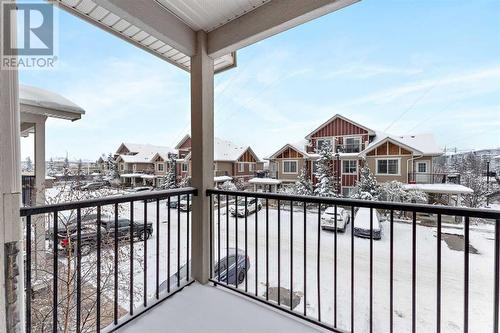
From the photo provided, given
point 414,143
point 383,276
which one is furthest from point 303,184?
point 383,276

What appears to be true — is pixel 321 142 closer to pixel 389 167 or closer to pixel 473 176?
pixel 389 167

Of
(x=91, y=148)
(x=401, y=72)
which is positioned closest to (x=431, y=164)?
(x=401, y=72)

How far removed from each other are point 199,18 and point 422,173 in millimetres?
2582

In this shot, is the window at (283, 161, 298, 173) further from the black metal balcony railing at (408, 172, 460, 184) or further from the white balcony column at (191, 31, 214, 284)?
the black metal balcony railing at (408, 172, 460, 184)

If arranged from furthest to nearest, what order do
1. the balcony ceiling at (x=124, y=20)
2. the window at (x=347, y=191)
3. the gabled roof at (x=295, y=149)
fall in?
1. the gabled roof at (x=295, y=149)
2. the window at (x=347, y=191)
3. the balcony ceiling at (x=124, y=20)

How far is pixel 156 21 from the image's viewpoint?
178 centimetres

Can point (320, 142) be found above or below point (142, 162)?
above

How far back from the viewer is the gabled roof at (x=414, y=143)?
242 cm

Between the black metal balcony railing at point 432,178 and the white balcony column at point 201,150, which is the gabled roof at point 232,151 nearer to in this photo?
the white balcony column at point 201,150

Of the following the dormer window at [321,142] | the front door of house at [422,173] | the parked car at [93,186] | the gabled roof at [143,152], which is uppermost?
the dormer window at [321,142]

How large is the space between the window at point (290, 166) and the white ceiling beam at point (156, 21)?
1.60 meters

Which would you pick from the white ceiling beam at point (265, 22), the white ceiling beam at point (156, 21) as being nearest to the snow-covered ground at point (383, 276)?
the white ceiling beam at point (156, 21)

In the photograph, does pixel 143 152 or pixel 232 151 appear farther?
pixel 232 151

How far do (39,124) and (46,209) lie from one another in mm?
3062
